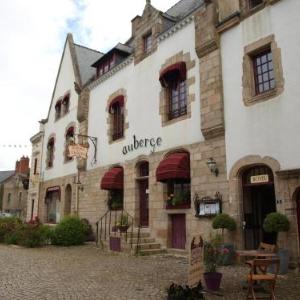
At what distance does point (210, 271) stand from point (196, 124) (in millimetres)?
6066

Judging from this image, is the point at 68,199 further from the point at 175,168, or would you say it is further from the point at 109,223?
the point at 175,168

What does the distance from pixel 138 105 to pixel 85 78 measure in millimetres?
7080

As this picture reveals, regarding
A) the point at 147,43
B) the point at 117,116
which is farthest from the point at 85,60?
the point at 147,43

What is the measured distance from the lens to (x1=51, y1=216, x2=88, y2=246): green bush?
15.5 m

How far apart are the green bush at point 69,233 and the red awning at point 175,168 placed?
530 cm

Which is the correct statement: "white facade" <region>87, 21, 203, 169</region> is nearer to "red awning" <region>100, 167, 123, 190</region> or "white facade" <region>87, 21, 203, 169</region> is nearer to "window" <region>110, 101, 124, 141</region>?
"window" <region>110, 101, 124, 141</region>

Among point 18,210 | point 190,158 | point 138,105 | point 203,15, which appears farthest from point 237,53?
point 18,210

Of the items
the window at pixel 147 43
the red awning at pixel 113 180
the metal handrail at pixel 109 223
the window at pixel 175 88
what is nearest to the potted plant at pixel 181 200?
the metal handrail at pixel 109 223

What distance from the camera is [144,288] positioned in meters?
7.25

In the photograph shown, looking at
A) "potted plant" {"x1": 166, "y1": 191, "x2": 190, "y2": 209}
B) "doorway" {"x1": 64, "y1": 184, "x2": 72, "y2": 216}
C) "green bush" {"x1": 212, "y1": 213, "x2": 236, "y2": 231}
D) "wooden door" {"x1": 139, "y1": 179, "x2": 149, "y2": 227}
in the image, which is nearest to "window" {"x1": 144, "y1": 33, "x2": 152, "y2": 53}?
"wooden door" {"x1": 139, "y1": 179, "x2": 149, "y2": 227}

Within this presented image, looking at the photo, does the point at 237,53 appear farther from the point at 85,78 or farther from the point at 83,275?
the point at 85,78

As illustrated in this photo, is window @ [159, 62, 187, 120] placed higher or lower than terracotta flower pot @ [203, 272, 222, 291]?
higher

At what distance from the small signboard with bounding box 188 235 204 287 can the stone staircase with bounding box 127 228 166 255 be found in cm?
578

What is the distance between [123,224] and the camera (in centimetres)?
1384
